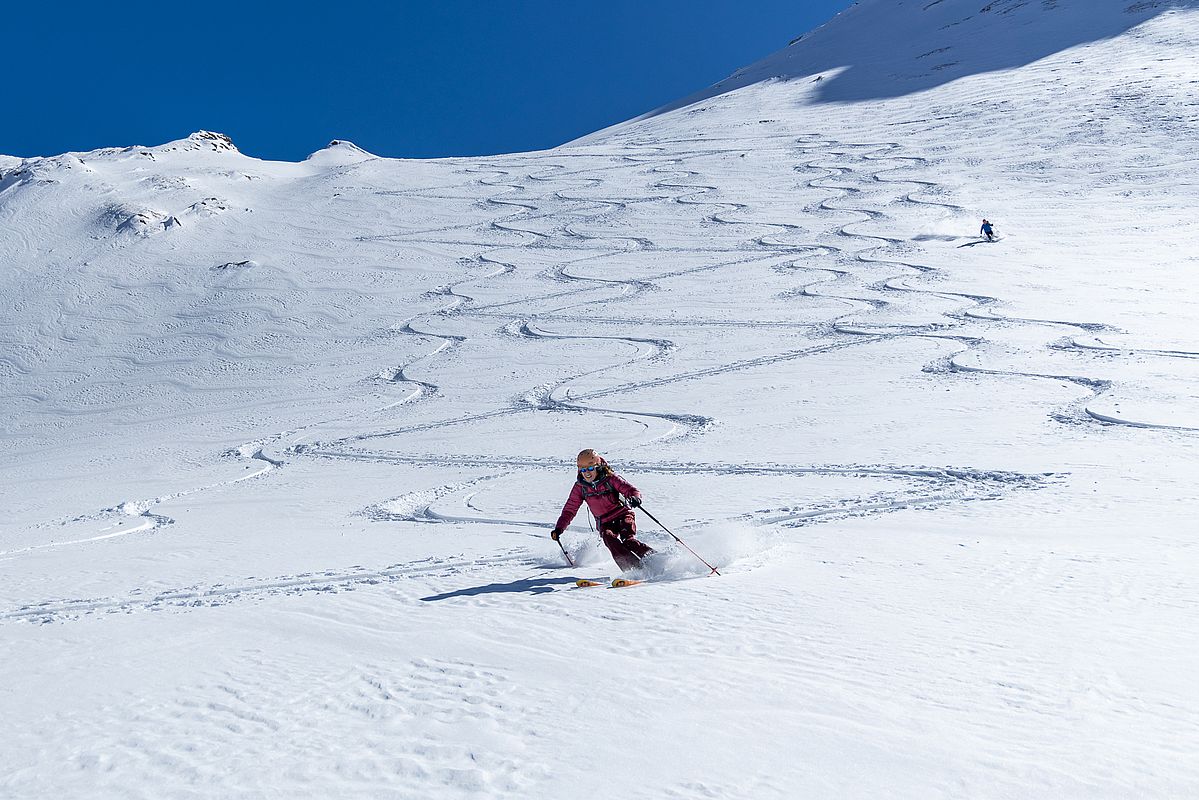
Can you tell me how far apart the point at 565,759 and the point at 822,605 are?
8.74ft

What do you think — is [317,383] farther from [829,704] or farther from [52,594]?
[829,704]

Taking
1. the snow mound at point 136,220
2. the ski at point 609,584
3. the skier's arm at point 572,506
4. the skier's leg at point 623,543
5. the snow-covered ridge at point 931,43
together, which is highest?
the snow-covered ridge at point 931,43

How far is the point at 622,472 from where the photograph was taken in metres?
12.7

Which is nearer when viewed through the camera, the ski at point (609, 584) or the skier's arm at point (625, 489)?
the ski at point (609, 584)

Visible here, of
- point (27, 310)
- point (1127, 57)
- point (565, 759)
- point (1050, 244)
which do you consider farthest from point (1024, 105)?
point (565, 759)

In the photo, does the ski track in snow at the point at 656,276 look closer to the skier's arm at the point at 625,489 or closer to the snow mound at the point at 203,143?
the skier's arm at the point at 625,489

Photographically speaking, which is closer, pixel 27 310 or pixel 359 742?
pixel 359 742

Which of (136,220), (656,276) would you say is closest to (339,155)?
(136,220)

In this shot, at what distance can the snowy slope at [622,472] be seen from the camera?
4586 millimetres

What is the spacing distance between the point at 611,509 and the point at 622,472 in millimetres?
4559

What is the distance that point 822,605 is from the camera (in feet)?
21.2

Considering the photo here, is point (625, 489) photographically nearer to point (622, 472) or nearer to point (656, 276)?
point (622, 472)

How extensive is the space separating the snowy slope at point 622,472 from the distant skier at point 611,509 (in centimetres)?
41

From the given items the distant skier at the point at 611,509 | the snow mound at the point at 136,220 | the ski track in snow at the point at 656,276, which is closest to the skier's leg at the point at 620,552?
the distant skier at the point at 611,509
